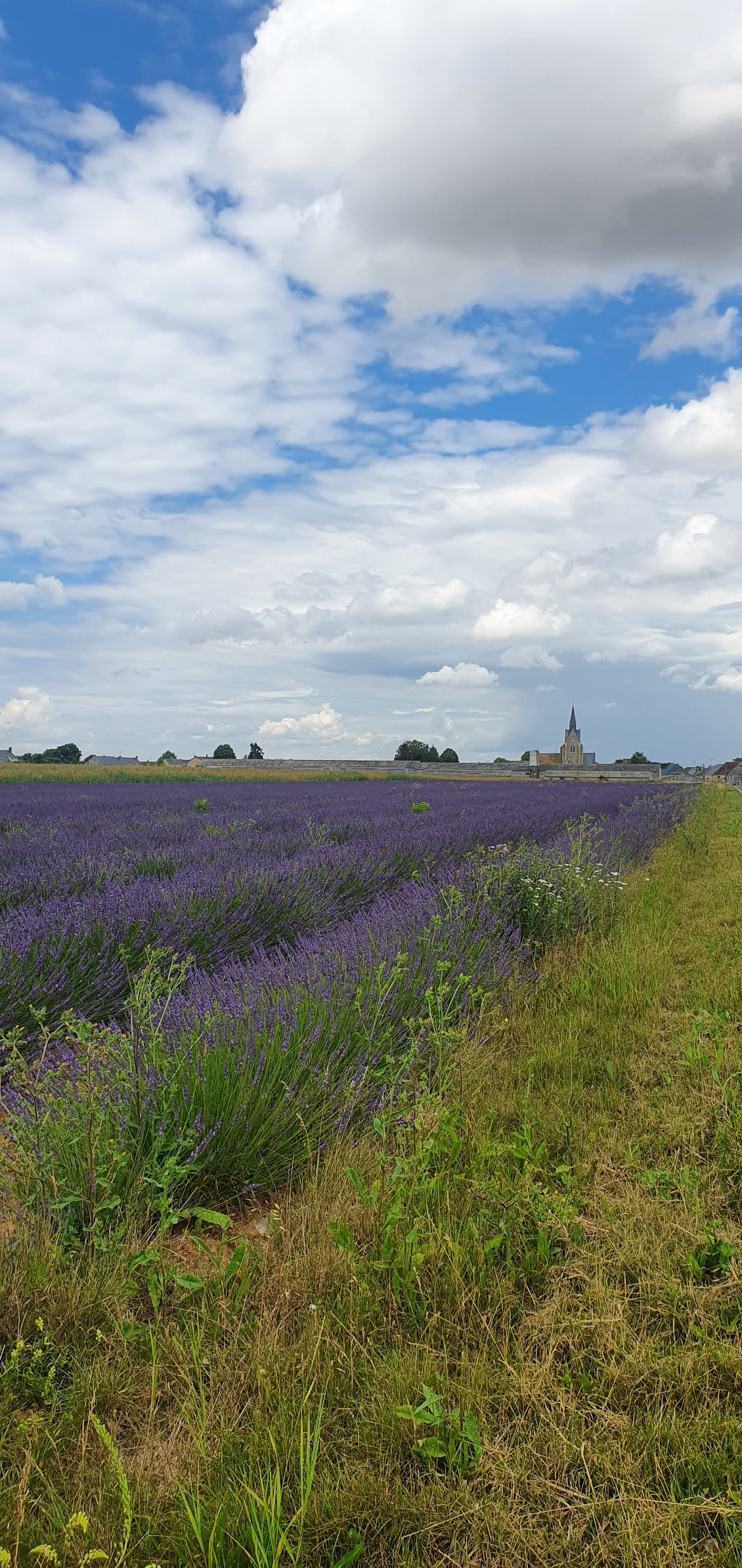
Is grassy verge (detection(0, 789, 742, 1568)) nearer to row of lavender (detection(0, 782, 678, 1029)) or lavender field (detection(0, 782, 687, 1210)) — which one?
lavender field (detection(0, 782, 687, 1210))

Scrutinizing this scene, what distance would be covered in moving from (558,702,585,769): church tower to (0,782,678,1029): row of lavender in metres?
85.6

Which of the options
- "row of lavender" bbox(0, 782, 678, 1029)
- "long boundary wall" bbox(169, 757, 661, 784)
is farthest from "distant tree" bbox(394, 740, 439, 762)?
"row of lavender" bbox(0, 782, 678, 1029)

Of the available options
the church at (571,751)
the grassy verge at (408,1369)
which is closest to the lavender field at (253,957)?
the grassy verge at (408,1369)

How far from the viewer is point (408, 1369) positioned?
1531 mm

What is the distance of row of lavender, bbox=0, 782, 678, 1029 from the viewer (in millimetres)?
4148

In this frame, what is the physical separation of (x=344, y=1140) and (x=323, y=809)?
10.9 meters

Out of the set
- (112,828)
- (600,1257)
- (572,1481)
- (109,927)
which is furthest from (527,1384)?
(112,828)

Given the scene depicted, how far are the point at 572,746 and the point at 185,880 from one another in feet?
310

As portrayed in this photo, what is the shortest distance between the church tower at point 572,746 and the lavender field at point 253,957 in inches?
3476

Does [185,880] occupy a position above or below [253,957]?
above

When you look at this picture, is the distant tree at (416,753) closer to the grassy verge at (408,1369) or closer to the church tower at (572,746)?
the church tower at (572,746)

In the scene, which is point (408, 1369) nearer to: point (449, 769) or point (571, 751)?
point (449, 769)

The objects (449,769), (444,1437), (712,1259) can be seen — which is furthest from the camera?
(449,769)

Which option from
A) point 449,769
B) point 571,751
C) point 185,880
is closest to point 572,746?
point 571,751
